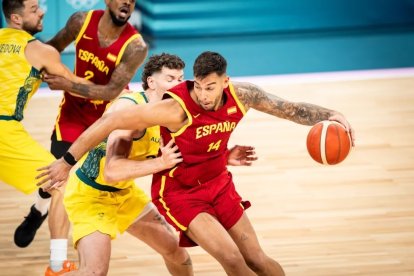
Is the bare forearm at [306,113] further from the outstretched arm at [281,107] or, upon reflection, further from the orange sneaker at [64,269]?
the orange sneaker at [64,269]

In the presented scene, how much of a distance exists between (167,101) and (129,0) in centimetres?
159

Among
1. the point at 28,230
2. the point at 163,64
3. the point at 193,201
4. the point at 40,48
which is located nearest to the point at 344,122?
the point at 193,201

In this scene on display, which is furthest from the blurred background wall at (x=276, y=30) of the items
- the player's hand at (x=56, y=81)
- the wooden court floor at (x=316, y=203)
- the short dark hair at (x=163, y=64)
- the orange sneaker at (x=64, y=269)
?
the short dark hair at (x=163, y=64)

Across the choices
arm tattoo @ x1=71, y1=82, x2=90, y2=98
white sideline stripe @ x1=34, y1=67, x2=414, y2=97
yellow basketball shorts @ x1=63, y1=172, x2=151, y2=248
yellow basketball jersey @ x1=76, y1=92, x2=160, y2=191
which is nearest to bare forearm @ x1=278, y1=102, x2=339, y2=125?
yellow basketball jersey @ x1=76, y1=92, x2=160, y2=191

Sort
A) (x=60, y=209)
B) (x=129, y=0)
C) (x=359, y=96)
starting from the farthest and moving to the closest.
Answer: (x=359, y=96)
(x=129, y=0)
(x=60, y=209)

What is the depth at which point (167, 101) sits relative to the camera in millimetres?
5055

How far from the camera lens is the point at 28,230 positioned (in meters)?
6.73

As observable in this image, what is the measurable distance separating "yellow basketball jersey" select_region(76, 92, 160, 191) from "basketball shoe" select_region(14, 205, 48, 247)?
1333 millimetres

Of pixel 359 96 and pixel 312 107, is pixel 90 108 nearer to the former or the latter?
pixel 312 107

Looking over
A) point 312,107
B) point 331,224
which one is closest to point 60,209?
point 312,107

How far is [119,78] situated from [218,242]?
1896 mm

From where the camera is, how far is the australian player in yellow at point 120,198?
17.0ft

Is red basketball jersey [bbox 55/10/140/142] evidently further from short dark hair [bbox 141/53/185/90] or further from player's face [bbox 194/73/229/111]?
player's face [bbox 194/73/229/111]

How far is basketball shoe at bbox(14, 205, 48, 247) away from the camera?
6719 millimetres
